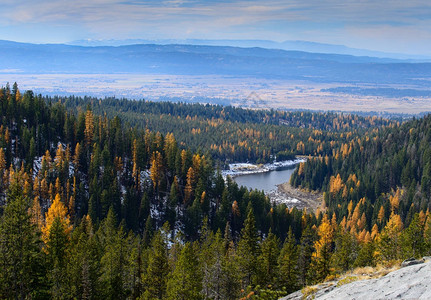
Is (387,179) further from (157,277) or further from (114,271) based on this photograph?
(114,271)

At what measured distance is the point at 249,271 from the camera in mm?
49750

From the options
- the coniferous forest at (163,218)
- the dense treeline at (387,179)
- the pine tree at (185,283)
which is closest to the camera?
the pine tree at (185,283)

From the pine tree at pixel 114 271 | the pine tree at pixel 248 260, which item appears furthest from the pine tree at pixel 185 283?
the pine tree at pixel 248 260

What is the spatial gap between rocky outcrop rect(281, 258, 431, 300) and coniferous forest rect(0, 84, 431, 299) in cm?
976

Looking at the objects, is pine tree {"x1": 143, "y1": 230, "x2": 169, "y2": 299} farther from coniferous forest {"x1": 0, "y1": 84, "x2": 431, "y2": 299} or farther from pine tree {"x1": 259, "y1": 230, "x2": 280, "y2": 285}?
pine tree {"x1": 259, "y1": 230, "x2": 280, "y2": 285}

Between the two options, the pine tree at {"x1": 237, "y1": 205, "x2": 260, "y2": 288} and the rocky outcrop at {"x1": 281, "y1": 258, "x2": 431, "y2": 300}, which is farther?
the pine tree at {"x1": 237, "y1": 205, "x2": 260, "y2": 288}

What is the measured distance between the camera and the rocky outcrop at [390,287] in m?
19.8

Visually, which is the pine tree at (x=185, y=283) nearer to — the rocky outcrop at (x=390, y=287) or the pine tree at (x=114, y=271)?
the pine tree at (x=114, y=271)

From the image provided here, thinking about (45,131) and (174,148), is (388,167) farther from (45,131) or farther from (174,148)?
(45,131)

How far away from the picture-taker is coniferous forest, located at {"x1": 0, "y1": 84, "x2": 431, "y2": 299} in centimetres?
4025

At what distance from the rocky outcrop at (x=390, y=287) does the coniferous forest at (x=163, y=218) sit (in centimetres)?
976

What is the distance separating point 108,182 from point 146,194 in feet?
33.9

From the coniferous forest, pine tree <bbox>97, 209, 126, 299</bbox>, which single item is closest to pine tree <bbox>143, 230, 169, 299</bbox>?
the coniferous forest

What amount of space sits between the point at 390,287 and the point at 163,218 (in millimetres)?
84939
